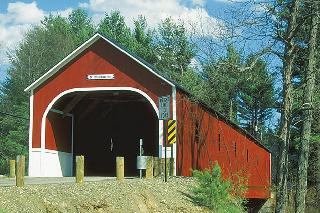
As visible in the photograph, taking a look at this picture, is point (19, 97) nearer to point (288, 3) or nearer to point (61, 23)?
point (61, 23)

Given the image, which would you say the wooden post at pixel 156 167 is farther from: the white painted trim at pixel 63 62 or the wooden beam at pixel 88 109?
the wooden beam at pixel 88 109

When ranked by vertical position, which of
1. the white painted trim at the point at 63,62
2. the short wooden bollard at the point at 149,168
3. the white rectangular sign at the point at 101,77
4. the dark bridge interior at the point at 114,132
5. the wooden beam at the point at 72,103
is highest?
the white painted trim at the point at 63,62

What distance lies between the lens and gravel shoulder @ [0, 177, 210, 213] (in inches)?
450

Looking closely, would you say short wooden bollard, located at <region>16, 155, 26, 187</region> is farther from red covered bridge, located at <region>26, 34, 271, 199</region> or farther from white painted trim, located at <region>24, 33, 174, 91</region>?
white painted trim, located at <region>24, 33, 174, 91</region>

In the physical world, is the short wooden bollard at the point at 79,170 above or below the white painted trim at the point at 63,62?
below

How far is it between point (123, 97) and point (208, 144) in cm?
542

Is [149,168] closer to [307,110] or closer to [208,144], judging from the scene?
[307,110]

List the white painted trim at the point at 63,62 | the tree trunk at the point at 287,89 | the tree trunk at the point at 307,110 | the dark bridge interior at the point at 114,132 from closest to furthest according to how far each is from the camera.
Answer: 1. the tree trunk at the point at 287,89
2. the tree trunk at the point at 307,110
3. the white painted trim at the point at 63,62
4. the dark bridge interior at the point at 114,132

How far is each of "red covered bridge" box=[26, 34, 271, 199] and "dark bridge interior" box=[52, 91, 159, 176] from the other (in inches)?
40.1

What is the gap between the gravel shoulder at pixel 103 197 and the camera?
37.5ft

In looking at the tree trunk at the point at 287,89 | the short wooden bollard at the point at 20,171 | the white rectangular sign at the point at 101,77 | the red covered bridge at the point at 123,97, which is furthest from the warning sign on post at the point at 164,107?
the short wooden bollard at the point at 20,171

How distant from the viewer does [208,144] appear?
23.0 metres

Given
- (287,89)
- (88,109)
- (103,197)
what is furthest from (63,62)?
(103,197)

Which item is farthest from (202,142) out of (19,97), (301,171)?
(19,97)
